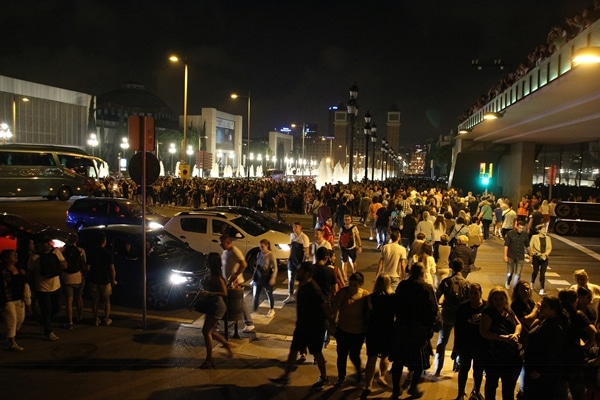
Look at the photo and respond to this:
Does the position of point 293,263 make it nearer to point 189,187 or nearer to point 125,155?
point 189,187

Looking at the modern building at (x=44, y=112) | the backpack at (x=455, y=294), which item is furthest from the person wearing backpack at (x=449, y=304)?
the modern building at (x=44, y=112)

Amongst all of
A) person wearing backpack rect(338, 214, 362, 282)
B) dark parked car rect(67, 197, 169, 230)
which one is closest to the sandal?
Answer: person wearing backpack rect(338, 214, 362, 282)

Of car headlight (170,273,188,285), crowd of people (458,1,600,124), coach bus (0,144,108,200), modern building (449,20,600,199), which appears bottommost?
car headlight (170,273,188,285)

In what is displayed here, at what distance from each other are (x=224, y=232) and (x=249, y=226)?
0.87m

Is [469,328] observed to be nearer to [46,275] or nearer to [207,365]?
[207,365]

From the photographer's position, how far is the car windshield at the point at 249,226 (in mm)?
13758

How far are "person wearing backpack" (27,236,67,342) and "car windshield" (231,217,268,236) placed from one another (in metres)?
5.99

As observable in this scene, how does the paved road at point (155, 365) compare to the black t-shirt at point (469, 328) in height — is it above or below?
below

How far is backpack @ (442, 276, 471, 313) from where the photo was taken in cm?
705

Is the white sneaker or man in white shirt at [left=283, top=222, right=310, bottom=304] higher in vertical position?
man in white shirt at [left=283, top=222, right=310, bottom=304]

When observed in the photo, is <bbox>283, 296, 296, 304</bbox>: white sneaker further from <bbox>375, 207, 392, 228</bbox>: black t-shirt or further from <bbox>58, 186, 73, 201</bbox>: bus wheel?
<bbox>58, 186, 73, 201</bbox>: bus wheel

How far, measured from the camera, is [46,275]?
812 centimetres

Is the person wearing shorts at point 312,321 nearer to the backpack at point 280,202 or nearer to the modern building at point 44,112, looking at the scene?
the backpack at point 280,202

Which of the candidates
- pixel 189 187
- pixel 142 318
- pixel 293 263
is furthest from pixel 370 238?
pixel 189 187
